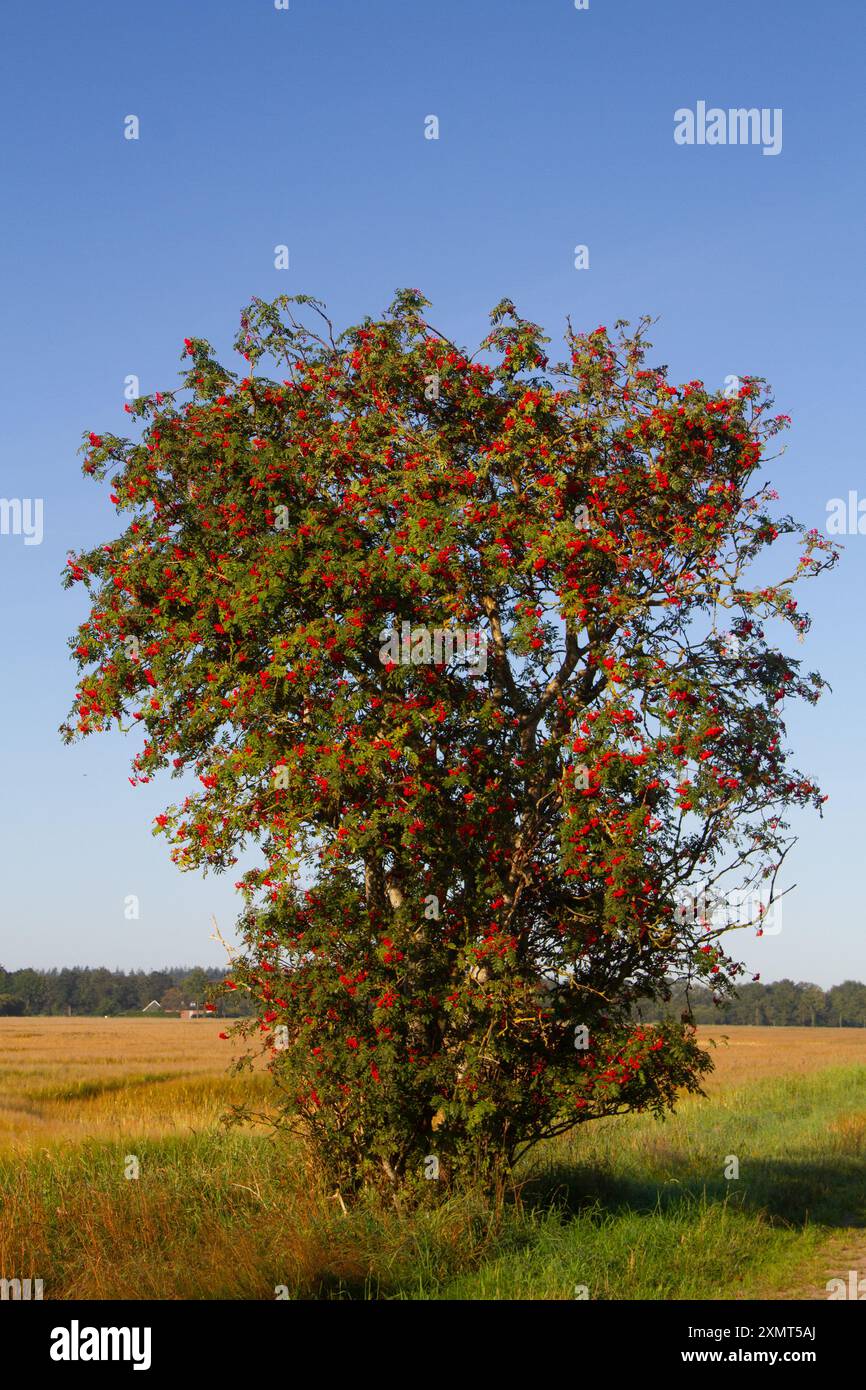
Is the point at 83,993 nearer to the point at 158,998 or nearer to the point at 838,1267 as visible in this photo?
the point at 158,998

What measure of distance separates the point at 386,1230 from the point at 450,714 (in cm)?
488

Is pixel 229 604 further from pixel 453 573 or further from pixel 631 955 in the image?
pixel 631 955

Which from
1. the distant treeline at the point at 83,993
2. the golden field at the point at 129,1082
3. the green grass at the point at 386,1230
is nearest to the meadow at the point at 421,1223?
the green grass at the point at 386,1230

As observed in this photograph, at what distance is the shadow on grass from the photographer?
45.2 feet

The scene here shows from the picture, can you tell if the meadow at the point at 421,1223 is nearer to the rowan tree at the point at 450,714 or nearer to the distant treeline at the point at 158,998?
the rowan tree at the point at 450,714

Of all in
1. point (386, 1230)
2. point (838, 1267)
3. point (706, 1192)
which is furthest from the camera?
point (706, 1192)

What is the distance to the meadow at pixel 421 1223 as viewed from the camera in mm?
10180

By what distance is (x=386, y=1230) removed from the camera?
11.2m

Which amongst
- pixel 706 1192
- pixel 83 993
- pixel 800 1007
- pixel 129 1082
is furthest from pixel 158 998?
pixel 706 1192

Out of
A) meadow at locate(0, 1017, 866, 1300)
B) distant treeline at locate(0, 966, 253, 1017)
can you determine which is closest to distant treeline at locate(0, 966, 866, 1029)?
distant treeline at locate(0, 966, 253, 1017)

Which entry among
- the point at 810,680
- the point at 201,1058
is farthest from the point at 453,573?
the point at 201,1058

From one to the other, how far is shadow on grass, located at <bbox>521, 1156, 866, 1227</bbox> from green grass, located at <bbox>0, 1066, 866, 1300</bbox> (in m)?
0.04
